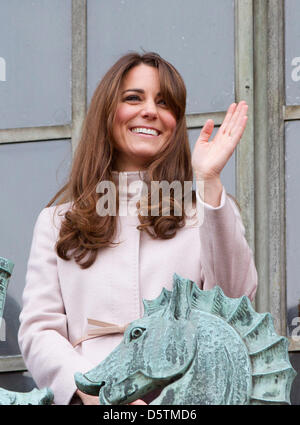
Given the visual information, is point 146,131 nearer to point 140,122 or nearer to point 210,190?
point 140,122

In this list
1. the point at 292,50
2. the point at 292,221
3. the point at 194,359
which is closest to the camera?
the point at 194,359

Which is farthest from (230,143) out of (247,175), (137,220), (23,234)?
(23,234)

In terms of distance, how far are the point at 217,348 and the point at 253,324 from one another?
0.12m

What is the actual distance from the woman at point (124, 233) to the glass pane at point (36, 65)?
1.83 ft

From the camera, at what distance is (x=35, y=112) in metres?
4.95

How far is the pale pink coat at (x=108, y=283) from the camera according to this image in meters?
3.96

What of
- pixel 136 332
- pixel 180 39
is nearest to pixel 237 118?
pixel 136 332

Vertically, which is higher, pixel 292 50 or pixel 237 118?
pixel 292 50

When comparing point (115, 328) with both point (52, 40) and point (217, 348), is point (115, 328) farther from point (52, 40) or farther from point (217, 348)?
point (52, 40)

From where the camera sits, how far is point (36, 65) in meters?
5.00

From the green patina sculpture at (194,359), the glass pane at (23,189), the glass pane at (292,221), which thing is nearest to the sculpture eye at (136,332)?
the green patina sculpture at (194,359)

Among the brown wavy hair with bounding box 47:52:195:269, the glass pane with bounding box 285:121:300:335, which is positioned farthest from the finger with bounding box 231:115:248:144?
the glass pane with bounding box 285:121:300:335

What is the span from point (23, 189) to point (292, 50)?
100 centimetres
